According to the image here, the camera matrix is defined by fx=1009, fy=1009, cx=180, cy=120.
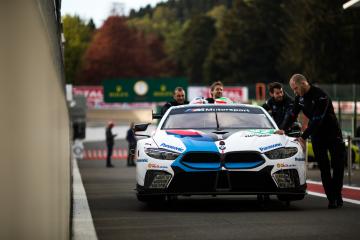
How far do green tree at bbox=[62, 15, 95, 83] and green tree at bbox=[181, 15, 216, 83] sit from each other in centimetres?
1636

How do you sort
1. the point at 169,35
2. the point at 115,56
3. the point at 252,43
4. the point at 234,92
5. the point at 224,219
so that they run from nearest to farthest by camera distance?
the point at 224,219
the point at 234,92
the point at 252,43
the point at 115,56
the point at 169,35

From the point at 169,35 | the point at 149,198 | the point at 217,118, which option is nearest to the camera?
the point at 149,198

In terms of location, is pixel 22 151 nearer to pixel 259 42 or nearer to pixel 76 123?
pixel 76 123

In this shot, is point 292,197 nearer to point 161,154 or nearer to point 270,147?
point 270,147

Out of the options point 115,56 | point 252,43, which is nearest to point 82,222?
point 252,43

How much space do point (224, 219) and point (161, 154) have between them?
1381mm

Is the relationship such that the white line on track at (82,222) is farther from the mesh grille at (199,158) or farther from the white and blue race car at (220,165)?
the mesh grille at (199,158)

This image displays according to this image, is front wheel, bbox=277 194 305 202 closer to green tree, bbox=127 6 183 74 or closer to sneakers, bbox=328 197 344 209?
sneakers, bbox=328 197 344 209

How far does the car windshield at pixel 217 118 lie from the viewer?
39.6ft

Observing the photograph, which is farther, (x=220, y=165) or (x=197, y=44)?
(x=197, y=44)

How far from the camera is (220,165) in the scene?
10.8m

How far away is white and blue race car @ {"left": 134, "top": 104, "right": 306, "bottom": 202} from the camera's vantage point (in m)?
10.8

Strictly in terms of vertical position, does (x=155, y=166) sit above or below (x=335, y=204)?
above

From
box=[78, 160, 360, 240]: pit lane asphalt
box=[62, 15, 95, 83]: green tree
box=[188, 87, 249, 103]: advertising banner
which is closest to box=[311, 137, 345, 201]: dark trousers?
box=[78, 160, 360, 240]: pit lane asphalt
